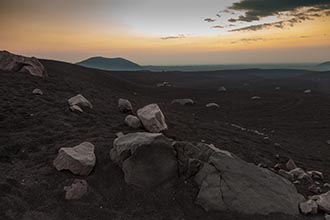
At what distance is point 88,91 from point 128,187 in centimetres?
1191

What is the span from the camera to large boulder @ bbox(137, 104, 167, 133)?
13.0m

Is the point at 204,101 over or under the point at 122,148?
under

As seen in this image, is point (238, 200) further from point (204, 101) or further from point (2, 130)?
point (204, 101)

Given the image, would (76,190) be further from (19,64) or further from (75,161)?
(19,64)

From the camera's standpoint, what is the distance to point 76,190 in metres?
8.91

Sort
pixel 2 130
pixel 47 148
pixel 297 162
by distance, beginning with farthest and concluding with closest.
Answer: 1. pixel 297 162
2. pixel 2 130
3. pixel 47 148

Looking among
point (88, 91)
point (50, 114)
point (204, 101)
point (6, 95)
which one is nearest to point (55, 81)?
point (88, 91)

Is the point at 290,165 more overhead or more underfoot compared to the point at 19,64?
more underfoot

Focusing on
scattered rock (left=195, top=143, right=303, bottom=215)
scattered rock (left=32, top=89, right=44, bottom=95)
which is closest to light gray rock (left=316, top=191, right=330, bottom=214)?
scattered rock (left=195, top=143, right=303, bottom=215)

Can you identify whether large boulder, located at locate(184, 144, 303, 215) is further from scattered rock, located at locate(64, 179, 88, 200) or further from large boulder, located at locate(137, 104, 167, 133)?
large boulder, located at locate(137, 104, 167, 133)

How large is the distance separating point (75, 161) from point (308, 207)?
19.5ft

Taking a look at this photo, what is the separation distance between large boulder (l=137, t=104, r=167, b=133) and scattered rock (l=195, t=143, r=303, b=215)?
10.6ft

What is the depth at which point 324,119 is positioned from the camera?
1101 inches

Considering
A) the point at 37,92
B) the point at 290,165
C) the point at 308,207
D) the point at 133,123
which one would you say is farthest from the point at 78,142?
the point at 290,165
